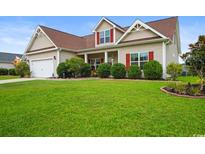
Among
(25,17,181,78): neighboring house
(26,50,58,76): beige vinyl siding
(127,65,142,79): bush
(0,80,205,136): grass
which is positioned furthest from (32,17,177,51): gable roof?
(0,80,205,136): grass

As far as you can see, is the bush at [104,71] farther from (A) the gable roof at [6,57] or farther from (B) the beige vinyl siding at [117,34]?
(A) the gable roof at [6,57]

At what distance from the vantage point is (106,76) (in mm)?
16953

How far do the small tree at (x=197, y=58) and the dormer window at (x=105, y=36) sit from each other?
442 inches

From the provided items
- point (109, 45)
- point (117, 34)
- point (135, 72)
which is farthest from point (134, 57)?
point (117, 34)

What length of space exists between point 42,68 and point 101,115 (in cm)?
1777

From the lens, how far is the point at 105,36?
2023 cm

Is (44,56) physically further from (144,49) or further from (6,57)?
(6,57)

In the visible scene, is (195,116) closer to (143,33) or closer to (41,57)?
(143,33)

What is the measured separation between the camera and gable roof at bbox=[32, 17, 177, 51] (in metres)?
18.0

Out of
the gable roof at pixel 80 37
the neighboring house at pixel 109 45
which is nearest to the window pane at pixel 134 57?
the neighboring house at pixel 109 45

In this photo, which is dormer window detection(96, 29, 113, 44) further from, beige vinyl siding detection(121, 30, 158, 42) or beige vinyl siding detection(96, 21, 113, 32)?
beige vinyl siding detection(121, 30, 158, 42)

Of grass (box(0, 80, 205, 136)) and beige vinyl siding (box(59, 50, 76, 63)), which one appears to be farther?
beige vinyl siding (box(59, 50, 76, 63))

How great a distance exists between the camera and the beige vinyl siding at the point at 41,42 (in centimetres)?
2114

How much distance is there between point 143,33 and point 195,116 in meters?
12.9
